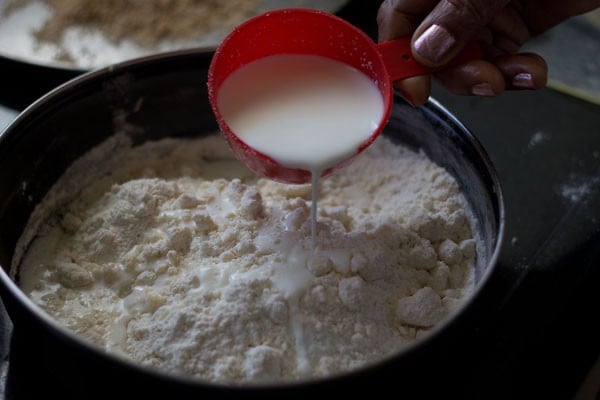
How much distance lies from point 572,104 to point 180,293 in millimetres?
768

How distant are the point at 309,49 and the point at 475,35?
0.68 feet

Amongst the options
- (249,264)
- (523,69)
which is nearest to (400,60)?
(523,69)

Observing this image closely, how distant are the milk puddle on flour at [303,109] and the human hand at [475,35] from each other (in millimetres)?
86

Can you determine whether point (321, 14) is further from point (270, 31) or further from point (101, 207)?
point (101, 207)

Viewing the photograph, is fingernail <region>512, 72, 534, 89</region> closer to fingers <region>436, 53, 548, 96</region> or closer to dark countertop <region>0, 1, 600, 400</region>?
fingers <region>436, 53, 548, 96</region>

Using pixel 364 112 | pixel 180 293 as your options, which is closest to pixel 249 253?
pixel 180 293

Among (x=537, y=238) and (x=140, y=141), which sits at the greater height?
(x=140, y=141)

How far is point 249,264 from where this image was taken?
782mm

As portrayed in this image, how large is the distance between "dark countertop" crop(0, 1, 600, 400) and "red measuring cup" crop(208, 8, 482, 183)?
0.26 meters

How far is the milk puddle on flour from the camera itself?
770 mm

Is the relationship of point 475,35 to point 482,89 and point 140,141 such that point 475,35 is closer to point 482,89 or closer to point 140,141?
point 482,89

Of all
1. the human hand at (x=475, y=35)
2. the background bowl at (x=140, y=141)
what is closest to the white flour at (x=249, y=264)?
the background bowl at (x=140, y=141)

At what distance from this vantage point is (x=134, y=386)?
0.60m

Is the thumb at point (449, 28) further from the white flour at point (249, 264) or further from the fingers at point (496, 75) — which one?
the white flour at point (249, 264)
